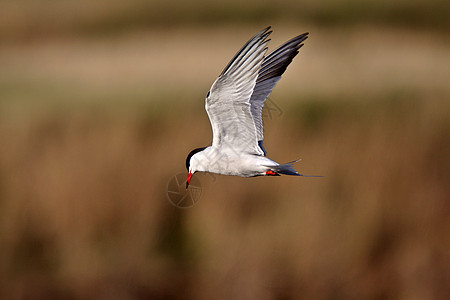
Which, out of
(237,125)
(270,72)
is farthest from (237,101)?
(270,72)

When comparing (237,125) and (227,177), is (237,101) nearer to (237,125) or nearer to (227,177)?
(237,125)

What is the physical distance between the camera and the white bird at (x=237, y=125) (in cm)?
372

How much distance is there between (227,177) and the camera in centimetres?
771

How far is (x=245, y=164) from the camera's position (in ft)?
12.6

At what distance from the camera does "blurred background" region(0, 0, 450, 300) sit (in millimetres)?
7902

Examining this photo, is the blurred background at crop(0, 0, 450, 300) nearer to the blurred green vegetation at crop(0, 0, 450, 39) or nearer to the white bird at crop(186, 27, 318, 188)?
the blurred green vegetation at crop(0, 0, 450, 39)

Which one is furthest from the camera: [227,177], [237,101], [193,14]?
[193,14]

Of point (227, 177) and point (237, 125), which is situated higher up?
point (237, 125)

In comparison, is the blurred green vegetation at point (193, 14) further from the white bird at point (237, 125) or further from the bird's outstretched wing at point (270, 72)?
the white bird at point (237, 125)

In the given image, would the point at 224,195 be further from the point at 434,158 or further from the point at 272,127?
the point at 434,158

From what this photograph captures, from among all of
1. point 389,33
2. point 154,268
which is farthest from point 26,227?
point 389,33

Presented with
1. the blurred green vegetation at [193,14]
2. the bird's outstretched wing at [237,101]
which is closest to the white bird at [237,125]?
the bird's outstretched wing at [237,101]

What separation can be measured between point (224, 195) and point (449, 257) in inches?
147

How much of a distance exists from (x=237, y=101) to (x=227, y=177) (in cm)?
394
